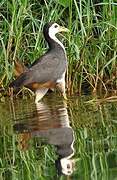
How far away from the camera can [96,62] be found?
9477 mm

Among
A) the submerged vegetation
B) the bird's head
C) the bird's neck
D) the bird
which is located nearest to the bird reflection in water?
the bird

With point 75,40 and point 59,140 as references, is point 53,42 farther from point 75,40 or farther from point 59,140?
point 59,140

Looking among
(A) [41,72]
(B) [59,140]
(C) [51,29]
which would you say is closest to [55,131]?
(B) [59,140]

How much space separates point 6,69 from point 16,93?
53cm

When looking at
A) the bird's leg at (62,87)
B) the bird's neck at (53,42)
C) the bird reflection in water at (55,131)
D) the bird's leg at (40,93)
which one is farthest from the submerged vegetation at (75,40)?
the bird reflection in water at (55,131)

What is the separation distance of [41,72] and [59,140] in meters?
2.50

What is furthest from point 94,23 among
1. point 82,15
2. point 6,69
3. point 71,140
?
point 71,140

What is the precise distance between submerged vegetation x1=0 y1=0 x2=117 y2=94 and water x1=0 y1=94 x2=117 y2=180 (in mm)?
454

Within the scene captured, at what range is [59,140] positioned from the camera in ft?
22.0

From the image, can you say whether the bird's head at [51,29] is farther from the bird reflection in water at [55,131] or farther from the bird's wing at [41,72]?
the bird reflection in water at [55,131]

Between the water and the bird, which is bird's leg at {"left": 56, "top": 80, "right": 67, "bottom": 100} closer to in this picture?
the bird

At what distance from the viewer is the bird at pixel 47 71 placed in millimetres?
8961

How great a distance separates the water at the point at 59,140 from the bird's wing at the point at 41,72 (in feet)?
1.13

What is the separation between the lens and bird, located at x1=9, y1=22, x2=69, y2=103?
29.4ft
